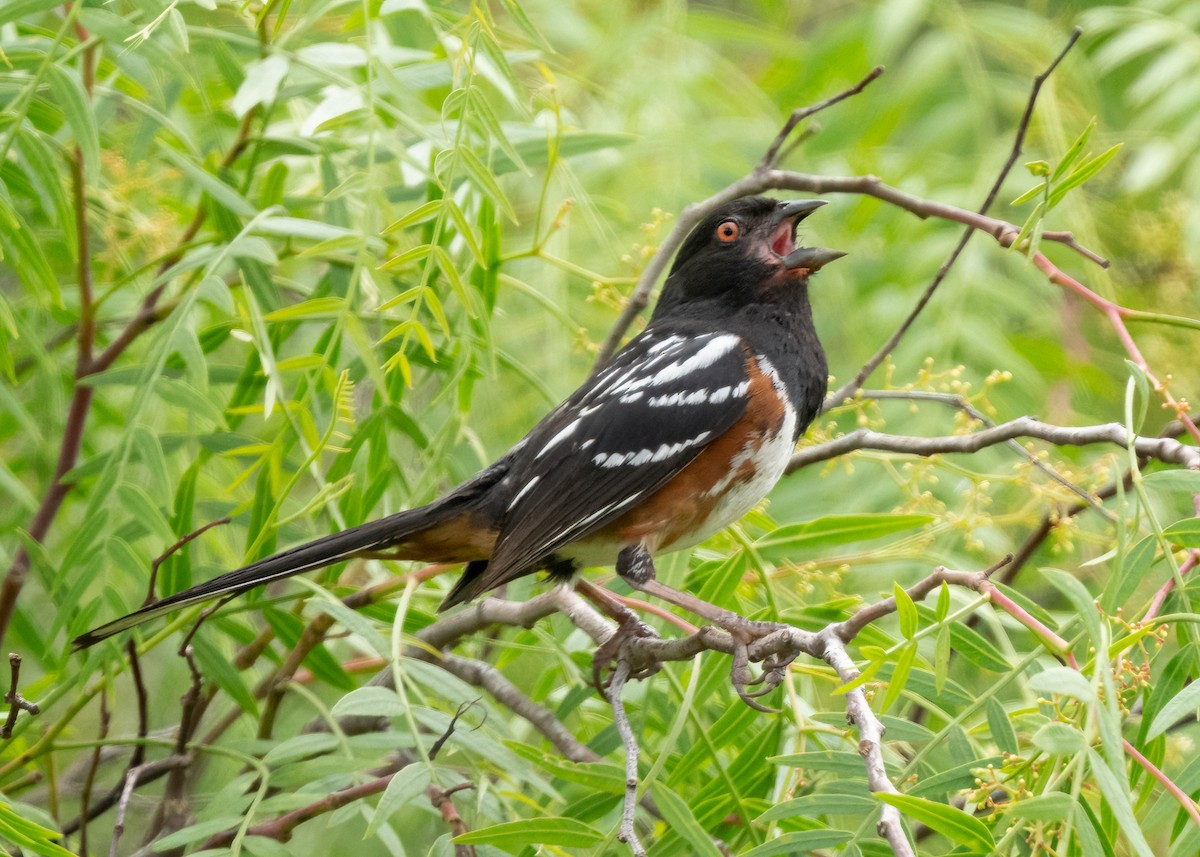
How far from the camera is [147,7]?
1.92 meters

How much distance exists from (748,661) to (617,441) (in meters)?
0.75

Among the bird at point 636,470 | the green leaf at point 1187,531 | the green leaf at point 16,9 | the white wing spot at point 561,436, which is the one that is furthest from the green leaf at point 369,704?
the green leaf at point 16,9

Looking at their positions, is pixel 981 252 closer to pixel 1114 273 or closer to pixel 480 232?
pixel 1114 273

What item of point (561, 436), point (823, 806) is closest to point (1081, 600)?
point (823, 806)

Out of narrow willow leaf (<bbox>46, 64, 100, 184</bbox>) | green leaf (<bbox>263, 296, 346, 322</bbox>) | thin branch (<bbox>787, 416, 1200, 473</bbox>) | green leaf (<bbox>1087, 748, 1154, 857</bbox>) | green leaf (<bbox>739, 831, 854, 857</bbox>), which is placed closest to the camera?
green leaf (<bbox>1087, 748, 1154, 857</bbox>)

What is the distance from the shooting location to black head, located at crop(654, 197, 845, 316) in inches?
115

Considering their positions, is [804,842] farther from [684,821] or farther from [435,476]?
[435,476]

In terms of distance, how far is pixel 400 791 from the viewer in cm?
168

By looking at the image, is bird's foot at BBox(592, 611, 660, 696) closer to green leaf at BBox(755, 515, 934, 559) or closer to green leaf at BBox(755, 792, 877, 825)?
green leaf at BBox(755, 515, 934, 559)

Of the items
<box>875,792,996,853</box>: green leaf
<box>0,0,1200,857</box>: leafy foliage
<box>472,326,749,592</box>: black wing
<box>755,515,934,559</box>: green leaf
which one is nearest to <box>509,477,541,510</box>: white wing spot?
<box>472,326,749,592</box>: black wing

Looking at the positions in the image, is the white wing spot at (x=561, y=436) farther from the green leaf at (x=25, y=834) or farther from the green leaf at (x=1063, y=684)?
the green leaf at (x=1063, y=684)

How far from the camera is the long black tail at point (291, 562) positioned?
198cm

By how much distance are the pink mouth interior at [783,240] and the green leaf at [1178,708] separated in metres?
1.75

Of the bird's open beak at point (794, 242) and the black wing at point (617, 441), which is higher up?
the bird's open beak at point (794, 242)
